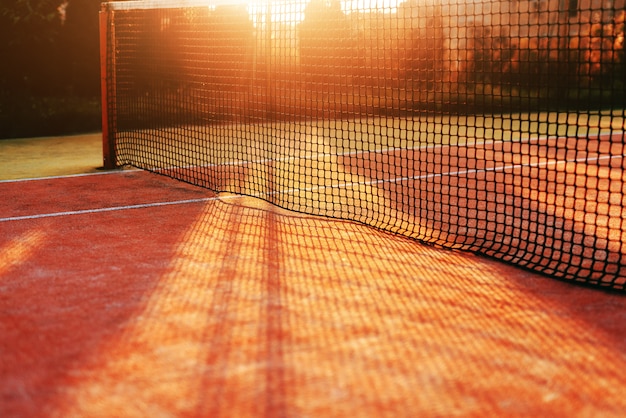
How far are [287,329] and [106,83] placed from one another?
5.51 metres

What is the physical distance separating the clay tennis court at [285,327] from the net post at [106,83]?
2764 millimetres

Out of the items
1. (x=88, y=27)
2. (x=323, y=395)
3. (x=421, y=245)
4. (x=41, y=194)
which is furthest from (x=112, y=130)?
(x=323, y=395)

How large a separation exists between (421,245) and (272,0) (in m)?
3.34

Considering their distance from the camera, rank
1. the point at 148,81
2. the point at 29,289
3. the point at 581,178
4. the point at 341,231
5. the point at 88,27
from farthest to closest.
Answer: the point at 88,27, the point at 148,81, the point at 581,178, the point at 341,231, the point at 29,289

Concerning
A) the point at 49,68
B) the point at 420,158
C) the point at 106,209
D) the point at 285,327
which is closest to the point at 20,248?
the point at 106,209

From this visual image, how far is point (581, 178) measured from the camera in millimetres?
7859

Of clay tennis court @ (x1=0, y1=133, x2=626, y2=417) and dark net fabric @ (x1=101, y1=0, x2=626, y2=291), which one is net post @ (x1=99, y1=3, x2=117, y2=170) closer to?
dark net fabric @ (x1=101, y1=0, x2=626, y2=291)

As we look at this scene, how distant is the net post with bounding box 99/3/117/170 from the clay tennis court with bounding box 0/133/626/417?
276cm

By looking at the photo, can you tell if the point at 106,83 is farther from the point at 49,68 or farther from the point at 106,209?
the point at 49,68

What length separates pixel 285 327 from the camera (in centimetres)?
345

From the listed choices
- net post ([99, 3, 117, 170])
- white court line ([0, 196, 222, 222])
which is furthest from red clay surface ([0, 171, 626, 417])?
net post ([99, 3, 117, 170])

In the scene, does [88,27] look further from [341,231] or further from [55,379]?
[55,379]

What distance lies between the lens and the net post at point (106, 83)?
811cm

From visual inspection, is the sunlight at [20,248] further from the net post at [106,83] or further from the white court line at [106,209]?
the net post at [106,83]
